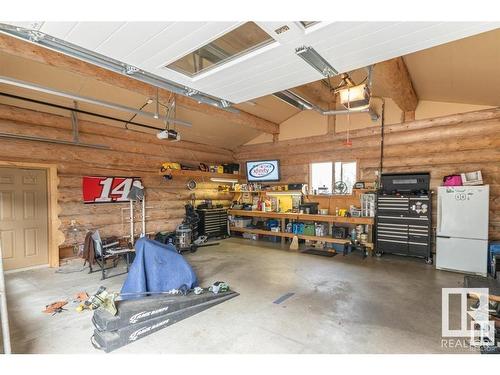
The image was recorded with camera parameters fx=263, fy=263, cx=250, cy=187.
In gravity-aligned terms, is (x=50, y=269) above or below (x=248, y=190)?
below

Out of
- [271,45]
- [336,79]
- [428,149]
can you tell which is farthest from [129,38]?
[428,149]

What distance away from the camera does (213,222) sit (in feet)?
24.8

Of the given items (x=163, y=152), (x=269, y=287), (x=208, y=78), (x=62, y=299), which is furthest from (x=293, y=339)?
(x=163, y=152)

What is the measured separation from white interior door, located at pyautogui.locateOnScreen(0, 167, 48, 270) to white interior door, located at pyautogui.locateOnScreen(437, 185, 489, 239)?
7.34m

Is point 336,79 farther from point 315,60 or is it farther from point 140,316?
point 140,316

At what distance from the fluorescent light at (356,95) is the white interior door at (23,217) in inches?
216

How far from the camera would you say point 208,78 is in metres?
2.12

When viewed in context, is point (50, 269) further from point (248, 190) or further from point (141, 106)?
point (248, 190)

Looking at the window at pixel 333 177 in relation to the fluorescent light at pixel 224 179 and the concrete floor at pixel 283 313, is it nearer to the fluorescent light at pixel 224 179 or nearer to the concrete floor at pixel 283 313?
the concrete floor at pixel 283 313

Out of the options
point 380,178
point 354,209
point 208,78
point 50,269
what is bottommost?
point 50,269

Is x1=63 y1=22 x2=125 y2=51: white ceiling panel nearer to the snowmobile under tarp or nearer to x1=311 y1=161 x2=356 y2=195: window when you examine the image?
the snowmobile under tarp
